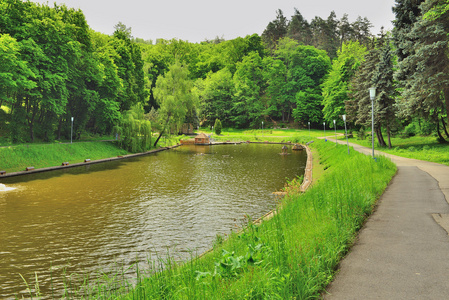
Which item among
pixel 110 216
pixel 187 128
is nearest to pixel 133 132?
pixel 110 216

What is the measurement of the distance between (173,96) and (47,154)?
Result: 76.5 feet

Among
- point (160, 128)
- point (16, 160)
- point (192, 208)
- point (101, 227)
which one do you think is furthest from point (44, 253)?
point (160, 128)

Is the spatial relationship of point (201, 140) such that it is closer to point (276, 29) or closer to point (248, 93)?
point (248, 93)

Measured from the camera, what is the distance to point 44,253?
9836 millimetres

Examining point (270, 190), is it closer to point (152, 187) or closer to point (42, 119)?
point (152, 187)

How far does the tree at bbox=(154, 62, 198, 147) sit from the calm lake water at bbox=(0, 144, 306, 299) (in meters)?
23.2

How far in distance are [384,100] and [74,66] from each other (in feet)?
119

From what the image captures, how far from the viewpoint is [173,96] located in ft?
158

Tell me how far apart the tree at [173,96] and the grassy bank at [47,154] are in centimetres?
1252

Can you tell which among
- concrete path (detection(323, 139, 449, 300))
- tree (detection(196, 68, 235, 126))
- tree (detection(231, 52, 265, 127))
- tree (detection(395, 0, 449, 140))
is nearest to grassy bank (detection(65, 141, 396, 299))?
concrete path (detection(323, 139, 449, 300))

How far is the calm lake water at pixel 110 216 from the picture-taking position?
9.22m

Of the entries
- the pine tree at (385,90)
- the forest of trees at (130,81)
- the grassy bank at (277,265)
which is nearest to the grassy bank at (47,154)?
the forest of trees at (130,81)

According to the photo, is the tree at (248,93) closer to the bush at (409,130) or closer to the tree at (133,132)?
the tree at (133,132)

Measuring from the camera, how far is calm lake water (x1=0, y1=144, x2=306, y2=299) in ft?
30.2
